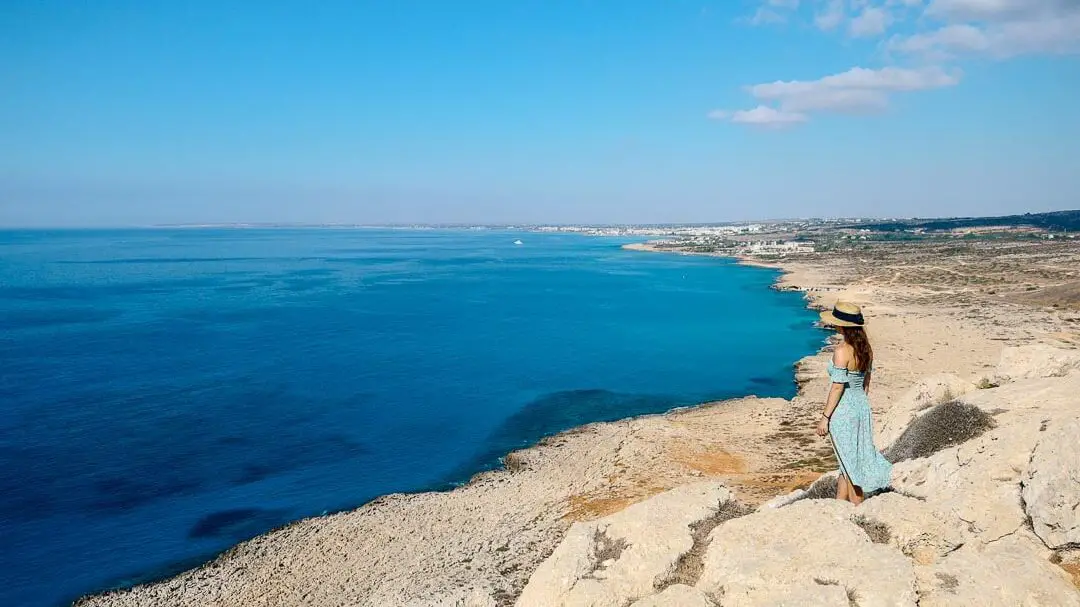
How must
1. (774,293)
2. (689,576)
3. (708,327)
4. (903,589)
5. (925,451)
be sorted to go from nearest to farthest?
1. (903,589)
2. (689,576)
3. (925,451)
4. (708,327)
5. (774,293)

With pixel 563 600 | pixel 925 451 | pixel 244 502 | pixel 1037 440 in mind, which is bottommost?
pixel 244 502

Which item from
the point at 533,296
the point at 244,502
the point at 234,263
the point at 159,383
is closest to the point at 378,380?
the point at 159,383

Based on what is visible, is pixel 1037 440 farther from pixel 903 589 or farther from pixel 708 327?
pixel 708 327

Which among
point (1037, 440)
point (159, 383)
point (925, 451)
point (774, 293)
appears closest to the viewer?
point (1037, 440)

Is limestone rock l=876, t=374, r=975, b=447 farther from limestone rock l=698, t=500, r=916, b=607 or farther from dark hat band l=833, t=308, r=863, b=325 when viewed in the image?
dark hat band l=833, t=308, r=863, b=325

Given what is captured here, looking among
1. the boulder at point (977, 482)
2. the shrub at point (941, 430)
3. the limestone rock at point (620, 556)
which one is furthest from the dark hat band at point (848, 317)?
the shrub at point (941, 430)

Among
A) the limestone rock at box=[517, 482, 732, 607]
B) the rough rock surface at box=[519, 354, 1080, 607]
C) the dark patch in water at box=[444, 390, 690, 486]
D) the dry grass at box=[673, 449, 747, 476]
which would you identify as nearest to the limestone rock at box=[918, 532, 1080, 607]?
the rough rock surface at box=[519, 354, 1080, 607]
